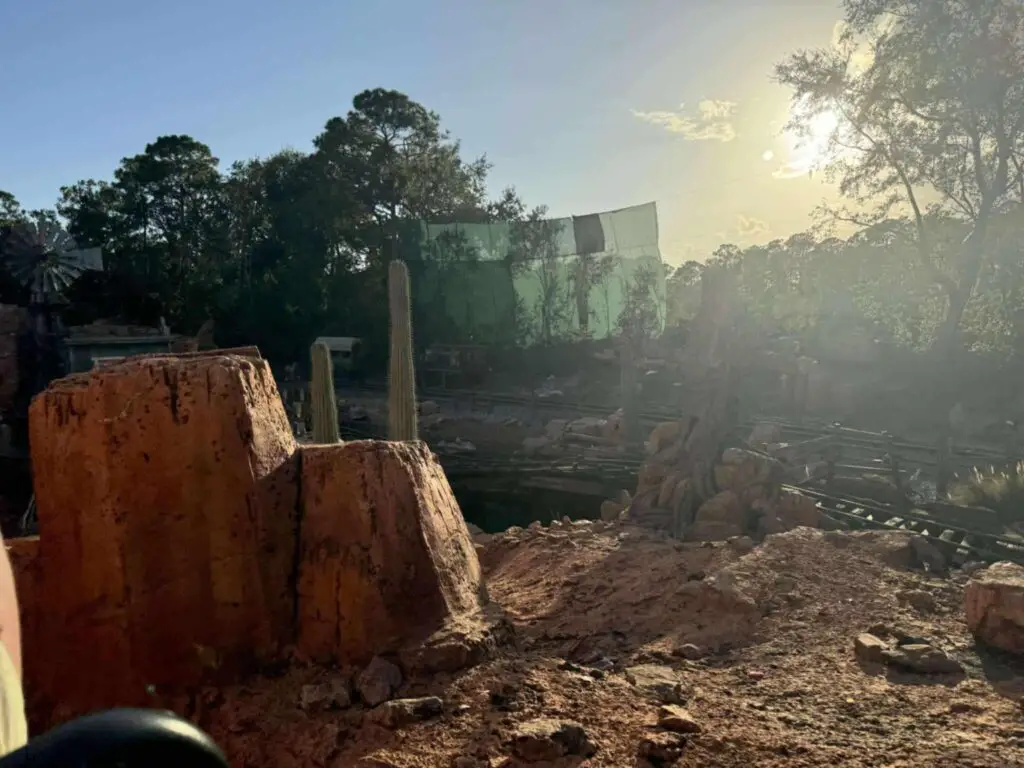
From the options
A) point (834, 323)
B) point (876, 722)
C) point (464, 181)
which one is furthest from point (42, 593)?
point (464, 181)

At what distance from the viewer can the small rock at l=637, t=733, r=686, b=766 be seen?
2875 millimetres

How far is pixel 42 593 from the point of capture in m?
3.68

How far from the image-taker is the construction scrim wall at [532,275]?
95.0 ft

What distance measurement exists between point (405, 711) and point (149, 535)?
58.6 inches

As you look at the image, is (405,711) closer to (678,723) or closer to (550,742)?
(550,742)

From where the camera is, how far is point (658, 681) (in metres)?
3.59

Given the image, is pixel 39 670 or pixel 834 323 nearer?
pixel 39 670

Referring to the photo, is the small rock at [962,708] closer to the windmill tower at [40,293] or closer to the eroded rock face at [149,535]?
the eroded rock face at [149,535]

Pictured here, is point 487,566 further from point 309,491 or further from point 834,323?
point 834,323

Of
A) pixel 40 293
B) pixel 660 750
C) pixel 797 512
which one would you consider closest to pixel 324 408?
pixel 797 512

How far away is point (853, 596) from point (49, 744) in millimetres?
5452

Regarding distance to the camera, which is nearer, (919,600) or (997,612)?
(997,612)

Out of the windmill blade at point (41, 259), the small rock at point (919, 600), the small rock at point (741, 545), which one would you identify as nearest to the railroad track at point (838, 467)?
the small rock at point (741, 545)

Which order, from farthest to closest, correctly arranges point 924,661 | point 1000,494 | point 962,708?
point 1000,494, point 924,661, point 962,708
